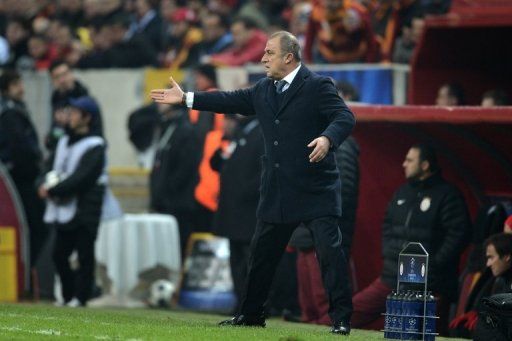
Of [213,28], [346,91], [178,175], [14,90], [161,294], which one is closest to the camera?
[346,91]

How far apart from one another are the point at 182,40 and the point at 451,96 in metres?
7.36

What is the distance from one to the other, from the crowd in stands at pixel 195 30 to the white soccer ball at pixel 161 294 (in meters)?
3.15

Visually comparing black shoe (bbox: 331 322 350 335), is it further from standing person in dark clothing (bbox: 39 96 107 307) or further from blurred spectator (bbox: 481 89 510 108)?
standing person in dark clothing (bbox: 39 96 107 307)

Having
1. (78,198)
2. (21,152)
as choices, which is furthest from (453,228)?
(21,152)

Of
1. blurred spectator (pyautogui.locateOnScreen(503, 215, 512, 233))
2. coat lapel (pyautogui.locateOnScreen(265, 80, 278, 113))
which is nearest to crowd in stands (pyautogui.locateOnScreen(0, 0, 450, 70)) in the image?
blurred spectator (pyautogui.locateOnScreen(503, 215, 512, 233))

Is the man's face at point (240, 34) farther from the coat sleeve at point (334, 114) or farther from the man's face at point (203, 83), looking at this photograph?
the coat sleeve at point (334, 114)

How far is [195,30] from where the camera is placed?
22703mm

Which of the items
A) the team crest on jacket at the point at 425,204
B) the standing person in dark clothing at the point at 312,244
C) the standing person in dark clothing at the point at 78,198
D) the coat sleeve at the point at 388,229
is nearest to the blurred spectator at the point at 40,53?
the standing person in dark clothing at the point at 78,198

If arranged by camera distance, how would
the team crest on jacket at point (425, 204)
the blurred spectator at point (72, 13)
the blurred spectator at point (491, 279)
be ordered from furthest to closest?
the blurred spectator at point (72, 13) → the team crest on jacket at point (425, 204) → the blurred spectator at point (491, 279)

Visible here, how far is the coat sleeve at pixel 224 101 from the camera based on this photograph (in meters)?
12.4

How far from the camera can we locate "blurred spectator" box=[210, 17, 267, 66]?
807 inches

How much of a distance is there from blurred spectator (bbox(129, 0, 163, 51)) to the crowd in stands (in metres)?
0.01

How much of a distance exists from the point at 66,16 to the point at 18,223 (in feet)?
29.4

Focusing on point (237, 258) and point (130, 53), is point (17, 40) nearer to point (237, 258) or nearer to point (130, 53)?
point (130, 53)
